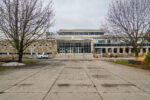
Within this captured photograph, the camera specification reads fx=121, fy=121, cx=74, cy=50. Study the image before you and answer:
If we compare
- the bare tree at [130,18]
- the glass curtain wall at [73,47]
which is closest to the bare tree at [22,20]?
the bare tree at [130,18]

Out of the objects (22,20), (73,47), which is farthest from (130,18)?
(73,47)

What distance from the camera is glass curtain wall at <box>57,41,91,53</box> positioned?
163 feet

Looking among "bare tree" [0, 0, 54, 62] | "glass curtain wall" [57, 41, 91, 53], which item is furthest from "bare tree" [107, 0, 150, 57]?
"glass curtain wall" [57, 41, 91, 53]

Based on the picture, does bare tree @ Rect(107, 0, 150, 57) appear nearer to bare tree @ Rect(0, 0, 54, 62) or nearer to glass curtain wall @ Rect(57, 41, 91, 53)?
bare tree @ Rect(0, 0, 54, 62)

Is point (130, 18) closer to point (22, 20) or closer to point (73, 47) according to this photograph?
point (22, 20)

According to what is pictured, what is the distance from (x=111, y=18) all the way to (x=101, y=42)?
37177mm

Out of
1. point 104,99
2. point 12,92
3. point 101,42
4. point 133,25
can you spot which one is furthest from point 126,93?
point 101,42

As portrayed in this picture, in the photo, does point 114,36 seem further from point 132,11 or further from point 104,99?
point 104,99

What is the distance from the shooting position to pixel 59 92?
16.3ft

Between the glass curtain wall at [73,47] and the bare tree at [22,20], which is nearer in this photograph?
the bare tree at [22,20]

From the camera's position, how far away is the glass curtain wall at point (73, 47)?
163 feet

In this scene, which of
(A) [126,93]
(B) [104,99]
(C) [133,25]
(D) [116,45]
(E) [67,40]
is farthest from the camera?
(D) [116,45]

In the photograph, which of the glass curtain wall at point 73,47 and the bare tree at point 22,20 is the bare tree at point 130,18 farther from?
the glass curtain wall at point 73,47

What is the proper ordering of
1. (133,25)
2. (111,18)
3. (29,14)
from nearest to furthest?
1. (29,14)
2. (133,25)
3. (111,18)
